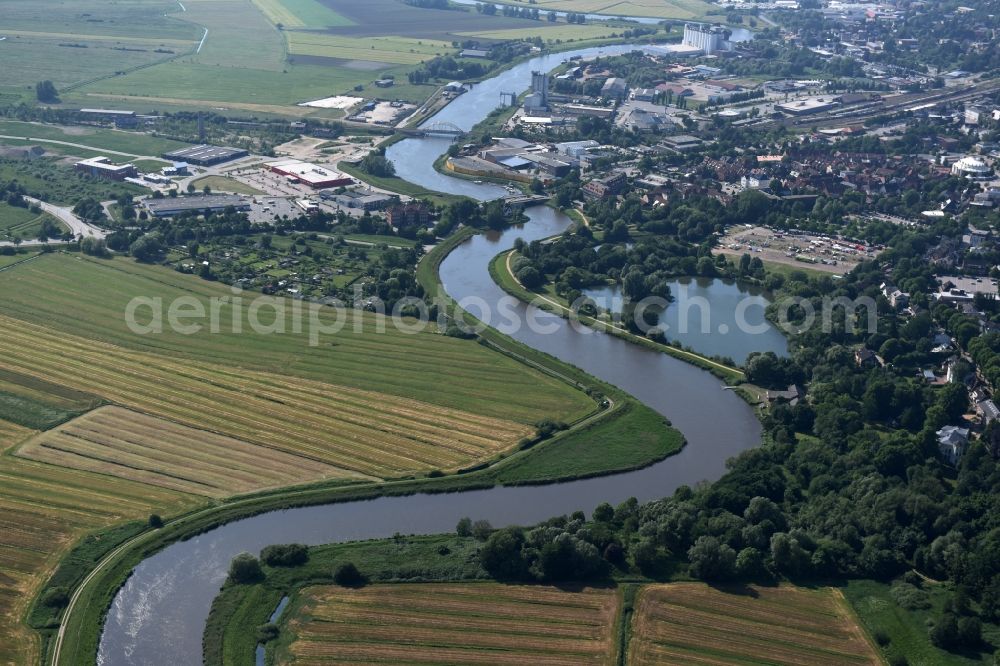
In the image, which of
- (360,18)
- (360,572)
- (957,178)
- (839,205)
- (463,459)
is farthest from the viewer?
(360,18)

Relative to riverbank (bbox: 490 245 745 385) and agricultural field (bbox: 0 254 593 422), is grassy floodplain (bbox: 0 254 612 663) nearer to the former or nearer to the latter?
agricultural field (bbox: 0 254 593 422)

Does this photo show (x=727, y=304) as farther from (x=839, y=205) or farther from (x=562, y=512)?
(x=562, y=512)

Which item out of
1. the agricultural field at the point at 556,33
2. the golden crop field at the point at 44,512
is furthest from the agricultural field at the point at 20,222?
the agricultural field at the point at 556,33

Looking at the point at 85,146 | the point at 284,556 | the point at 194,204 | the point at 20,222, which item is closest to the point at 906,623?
the point at 284,556

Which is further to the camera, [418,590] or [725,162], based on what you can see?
[725,162]

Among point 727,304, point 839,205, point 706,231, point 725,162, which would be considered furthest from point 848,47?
point 727,304

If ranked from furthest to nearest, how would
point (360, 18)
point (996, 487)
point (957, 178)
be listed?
1. point (360, 18)
2. point (957, 178)
3. point (996, 487)

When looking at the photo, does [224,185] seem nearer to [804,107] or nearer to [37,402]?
[37,402]
